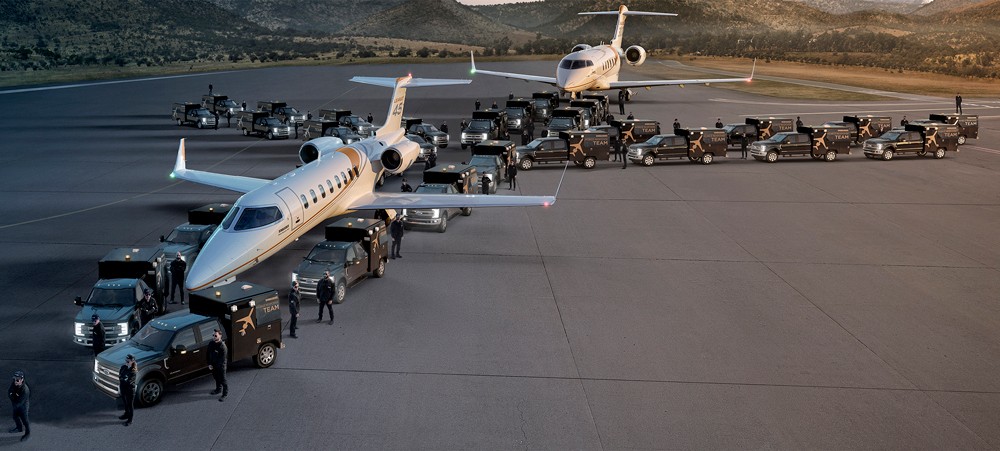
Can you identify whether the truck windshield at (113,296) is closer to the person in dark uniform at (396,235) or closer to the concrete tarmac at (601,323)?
the concrete tarmac at (601,323)

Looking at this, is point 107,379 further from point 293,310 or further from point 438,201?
point 438,201

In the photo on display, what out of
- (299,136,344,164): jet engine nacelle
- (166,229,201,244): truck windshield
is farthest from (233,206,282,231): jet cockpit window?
(299,136,344,164): jet engine nacelle

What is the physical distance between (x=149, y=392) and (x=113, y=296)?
15.8 feet

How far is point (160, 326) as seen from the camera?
16141 millimetres

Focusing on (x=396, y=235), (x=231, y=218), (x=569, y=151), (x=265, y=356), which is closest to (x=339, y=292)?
(x=231, y=218)

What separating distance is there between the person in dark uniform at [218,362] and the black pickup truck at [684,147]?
31864 mm

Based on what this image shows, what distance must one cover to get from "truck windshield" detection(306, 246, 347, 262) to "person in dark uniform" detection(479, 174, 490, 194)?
13.0 metres

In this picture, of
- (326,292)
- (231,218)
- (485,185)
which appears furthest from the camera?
(485,185)

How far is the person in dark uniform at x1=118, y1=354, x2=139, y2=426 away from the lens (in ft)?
46.3

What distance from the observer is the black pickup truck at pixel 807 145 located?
44969mm

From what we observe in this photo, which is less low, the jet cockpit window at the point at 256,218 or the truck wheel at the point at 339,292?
the jet cockpit window at the point at 256,218

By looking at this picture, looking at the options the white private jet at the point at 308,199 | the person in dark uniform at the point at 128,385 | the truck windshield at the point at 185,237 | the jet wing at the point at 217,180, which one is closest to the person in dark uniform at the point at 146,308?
the white private jet at the point at 308,199

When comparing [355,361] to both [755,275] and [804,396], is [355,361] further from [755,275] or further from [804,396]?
[755,275]

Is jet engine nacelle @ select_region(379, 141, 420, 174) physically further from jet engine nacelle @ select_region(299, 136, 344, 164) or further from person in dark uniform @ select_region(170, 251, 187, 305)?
person in dark uniform @ select_region(170, 251, 187, 305)
